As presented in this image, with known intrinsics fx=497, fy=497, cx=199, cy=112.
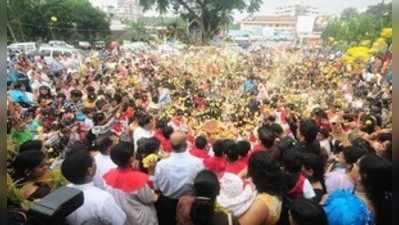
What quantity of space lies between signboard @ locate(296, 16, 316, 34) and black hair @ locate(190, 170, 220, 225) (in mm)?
11910

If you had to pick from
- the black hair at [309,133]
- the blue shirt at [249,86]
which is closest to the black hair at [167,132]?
the black hair at [309,133]

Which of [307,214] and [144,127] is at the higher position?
[307,214]

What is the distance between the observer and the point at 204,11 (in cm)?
1573

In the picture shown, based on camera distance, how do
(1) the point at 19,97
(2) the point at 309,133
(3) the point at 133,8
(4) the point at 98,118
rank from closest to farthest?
1. (2) the point at 309,133
2. (4) the point at 98,118
3. (1) the point at 19,97
4. (3) the point at 133,8

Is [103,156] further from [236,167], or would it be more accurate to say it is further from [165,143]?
[165,143]

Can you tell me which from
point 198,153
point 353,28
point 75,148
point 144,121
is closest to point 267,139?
point 198,153

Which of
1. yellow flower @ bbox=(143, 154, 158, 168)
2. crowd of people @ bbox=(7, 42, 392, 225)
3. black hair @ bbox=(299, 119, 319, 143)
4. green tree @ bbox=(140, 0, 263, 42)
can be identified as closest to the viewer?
crowd of people @ bbox=(7, 42, 392, 225)

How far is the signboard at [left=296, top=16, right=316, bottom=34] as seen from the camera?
46.1 feet

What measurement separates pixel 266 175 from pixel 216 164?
975mm

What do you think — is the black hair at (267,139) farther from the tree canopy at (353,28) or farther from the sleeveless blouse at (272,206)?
the tree canopy at (353,28)

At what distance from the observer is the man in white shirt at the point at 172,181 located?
3.53 meters

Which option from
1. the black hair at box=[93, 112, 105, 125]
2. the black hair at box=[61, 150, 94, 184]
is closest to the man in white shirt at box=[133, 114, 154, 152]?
the black hair at box=[93, 112, 105, 125]

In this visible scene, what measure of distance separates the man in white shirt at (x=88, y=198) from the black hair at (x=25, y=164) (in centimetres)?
34

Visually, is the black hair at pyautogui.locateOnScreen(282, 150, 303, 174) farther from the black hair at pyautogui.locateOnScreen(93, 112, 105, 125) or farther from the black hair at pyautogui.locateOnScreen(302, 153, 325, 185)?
the black hair at pyautogui.locateOnScreen(93, 112, 105, 125)
